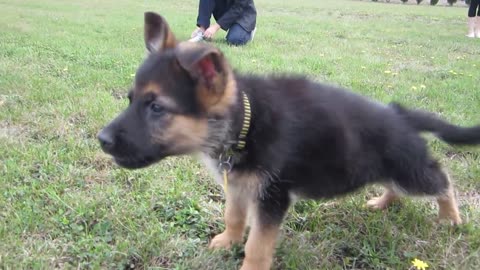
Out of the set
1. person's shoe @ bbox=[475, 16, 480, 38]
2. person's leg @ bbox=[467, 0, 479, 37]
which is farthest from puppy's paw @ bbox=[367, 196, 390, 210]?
person's shoe @ bbox=[475, 16, 480, 38]

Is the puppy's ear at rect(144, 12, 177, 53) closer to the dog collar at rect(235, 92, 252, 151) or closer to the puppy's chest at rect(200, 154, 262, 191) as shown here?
the dog collar at rect(235, 92, 252, 151)

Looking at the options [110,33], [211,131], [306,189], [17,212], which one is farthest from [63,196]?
[110,33]

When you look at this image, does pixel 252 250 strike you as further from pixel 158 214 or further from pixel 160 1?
pixel 160 1

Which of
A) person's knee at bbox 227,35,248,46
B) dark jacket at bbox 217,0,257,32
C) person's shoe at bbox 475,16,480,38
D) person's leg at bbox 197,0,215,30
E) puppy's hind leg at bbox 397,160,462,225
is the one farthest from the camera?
person's shoe at bbox 475,16,480,38

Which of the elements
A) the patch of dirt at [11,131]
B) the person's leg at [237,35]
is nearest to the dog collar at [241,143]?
the patch of dirt at [11,131]

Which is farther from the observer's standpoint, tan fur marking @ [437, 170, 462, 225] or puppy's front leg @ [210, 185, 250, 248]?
tan fur marking @ [437, 170, 462, 225]

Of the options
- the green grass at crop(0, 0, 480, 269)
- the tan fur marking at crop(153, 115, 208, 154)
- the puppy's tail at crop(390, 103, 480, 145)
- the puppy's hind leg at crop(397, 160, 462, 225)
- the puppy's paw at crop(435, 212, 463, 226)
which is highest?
the tan fur marking at crop(153, 115, 208, 154)

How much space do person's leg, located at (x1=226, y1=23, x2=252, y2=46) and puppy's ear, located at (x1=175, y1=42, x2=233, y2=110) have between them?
7.39m

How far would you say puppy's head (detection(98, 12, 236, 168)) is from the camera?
235 centimetres

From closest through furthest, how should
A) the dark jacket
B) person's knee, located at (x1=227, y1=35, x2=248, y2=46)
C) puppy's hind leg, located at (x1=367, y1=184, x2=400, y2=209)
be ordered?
puppy's hind leg, located at (x1=367, y1=184, x2=400, y2=209), person's knee, located at (x1=227, y1=35, x2=248, y2=46), the dark jacket

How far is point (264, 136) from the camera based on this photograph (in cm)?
254

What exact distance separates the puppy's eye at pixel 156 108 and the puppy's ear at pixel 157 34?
0.35 m

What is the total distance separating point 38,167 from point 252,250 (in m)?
1.92

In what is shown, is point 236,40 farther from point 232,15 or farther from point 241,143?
point 241,143
